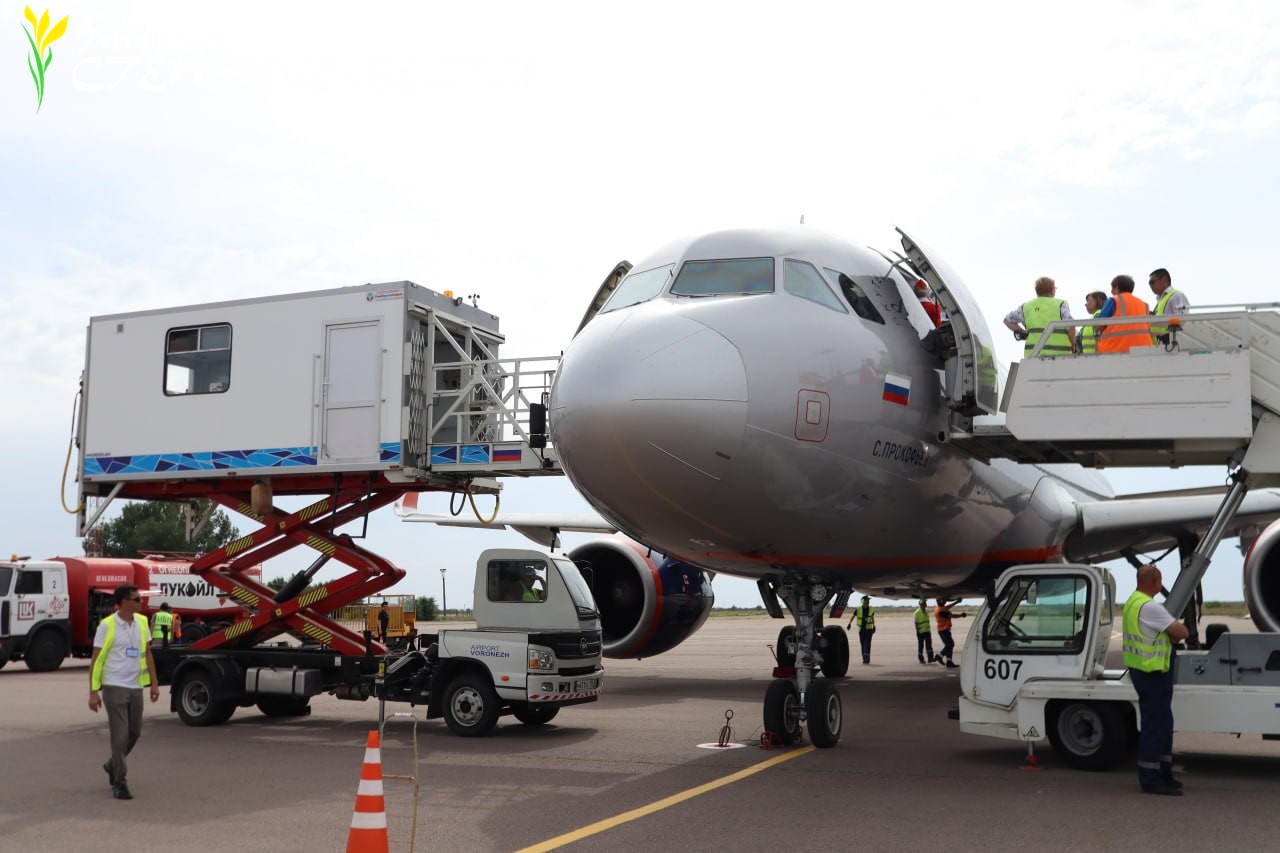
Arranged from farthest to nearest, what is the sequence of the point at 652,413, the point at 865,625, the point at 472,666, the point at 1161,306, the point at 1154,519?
the point at 865,625, the point at 1154,519, the point at 472,666, the point at 1161,306, the point at 652,413

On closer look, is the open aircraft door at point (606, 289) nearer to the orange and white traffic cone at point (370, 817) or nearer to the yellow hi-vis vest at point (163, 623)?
the orange and white traffic cone at point (370, 817)

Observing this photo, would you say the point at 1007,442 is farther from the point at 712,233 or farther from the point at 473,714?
the point at 473,714

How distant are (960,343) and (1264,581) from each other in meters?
4.98

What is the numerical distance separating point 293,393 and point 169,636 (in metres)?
8.67

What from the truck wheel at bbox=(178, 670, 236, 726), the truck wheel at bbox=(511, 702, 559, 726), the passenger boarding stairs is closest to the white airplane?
the passenger boarding stairs

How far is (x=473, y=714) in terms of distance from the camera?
11.6 metres

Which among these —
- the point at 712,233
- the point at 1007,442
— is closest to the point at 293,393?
the point at 712,233

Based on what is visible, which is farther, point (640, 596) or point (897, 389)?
point (640, 596)

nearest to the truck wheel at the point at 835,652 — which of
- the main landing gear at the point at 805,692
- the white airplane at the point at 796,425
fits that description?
the white airplane at the point at 796,425

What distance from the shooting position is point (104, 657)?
8.57 m

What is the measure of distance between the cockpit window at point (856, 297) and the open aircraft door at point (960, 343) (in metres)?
0.61

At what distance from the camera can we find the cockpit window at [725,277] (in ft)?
29.9

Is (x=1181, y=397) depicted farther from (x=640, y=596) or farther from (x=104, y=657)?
(x=640, y=596)

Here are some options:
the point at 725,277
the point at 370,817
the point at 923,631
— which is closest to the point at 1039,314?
the point at 725,277
